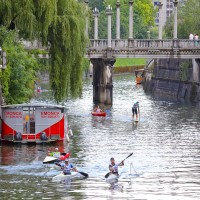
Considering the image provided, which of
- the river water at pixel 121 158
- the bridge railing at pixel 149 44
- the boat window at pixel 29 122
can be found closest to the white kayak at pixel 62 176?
the river water at pixel 121 158

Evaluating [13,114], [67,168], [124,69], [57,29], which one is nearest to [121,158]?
[67,168]

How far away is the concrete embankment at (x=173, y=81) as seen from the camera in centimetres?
10694

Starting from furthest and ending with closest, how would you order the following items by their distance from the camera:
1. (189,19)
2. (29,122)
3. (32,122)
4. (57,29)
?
(189,19) → (57,29) → (32,122) → (29,122)

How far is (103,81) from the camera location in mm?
96000

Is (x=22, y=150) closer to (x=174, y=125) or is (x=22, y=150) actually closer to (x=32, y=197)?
(x=32, y=197)

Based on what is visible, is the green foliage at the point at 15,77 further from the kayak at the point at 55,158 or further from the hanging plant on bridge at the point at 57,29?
the kayak at the point at 55,158

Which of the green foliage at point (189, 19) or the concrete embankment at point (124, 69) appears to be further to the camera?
the concrete embankment at point (124, 69)

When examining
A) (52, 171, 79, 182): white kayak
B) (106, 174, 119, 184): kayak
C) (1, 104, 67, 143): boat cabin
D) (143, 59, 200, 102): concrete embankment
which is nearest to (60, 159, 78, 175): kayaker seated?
(52, 171, 79, 182): white kayak

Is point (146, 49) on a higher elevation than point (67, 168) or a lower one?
higher

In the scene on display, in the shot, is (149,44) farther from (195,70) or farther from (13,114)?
(13,114)

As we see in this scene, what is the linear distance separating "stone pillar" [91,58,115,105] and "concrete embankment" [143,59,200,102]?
11.6 m

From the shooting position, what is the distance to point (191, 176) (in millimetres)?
48531

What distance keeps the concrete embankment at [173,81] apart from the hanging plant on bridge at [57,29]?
133 feet

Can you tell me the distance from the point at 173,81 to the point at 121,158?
6259 centimetres
